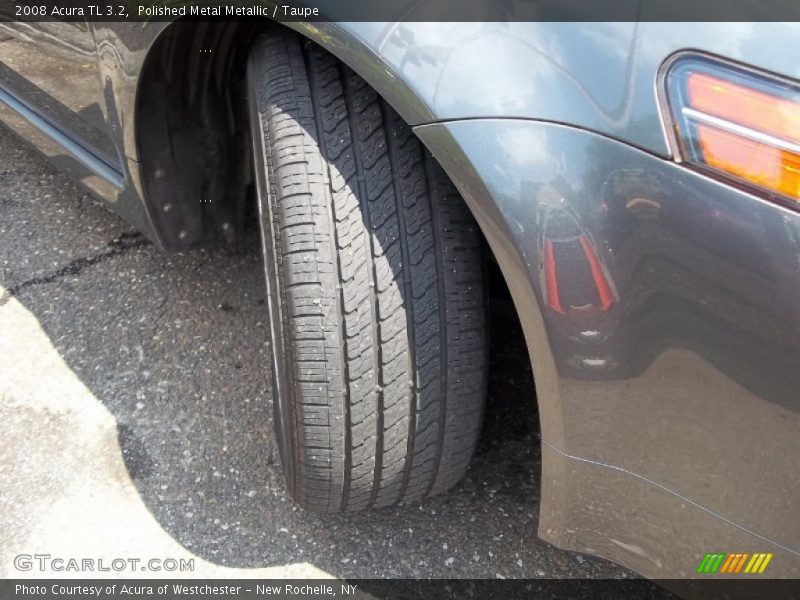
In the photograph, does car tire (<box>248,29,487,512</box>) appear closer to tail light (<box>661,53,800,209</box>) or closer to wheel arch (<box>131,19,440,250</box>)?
wheel arch (<box>131,19,440,250</box>)

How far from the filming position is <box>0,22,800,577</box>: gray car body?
1011 mm

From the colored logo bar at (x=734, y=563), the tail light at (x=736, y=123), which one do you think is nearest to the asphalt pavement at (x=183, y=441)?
the colored logo bar at (x=734, y=563)

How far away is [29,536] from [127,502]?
216 mm

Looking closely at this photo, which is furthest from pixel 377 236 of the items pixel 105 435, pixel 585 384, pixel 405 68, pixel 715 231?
pixel 105 435

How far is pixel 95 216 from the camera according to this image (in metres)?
2.82

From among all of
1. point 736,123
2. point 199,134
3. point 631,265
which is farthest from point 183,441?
point 736,123

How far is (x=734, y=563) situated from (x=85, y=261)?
84.4 inches

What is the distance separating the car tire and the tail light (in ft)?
1.72

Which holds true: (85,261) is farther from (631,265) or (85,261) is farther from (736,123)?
(736,123)

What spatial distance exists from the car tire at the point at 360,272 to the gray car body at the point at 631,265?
8.1 inches

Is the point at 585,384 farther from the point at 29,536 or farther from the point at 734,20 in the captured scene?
the point at 29,536

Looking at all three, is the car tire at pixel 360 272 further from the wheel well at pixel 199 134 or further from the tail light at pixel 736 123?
the tail light at pixel 736 123

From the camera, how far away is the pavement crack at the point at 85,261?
8.36 ft

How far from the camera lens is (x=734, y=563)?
3.82 feet
